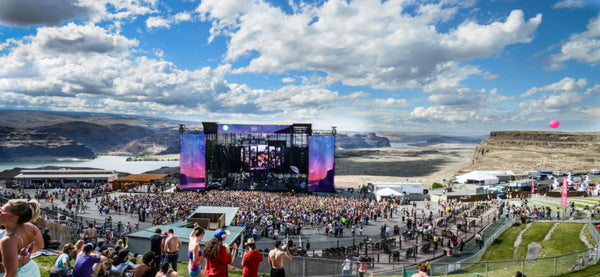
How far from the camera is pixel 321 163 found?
151 ft

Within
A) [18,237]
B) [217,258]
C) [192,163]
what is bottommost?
[192,163]

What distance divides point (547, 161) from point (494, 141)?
24.7 metres

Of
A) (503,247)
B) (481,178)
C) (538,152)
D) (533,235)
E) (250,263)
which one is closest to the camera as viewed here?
(250,263)

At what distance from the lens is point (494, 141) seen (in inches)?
3903

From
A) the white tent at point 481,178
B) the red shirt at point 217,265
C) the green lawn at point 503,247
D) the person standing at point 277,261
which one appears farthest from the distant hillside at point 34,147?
the person standing at point 277,261

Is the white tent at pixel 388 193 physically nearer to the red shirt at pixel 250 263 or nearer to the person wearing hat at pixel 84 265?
the red shirt at pixel 250 263

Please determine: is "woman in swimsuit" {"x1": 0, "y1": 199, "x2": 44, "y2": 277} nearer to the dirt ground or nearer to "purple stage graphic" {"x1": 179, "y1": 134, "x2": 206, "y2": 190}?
"purple stage graphic" {"x1": 179, "y1": 134, "x2": 206, "y2": 190}

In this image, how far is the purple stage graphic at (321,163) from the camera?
151 feet

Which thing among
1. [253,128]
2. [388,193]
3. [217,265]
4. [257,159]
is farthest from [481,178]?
[217,265]

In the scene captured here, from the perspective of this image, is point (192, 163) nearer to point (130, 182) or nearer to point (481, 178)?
point (130, 182)

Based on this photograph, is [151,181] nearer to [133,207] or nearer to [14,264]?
[133,207]

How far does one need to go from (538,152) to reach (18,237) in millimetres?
99679

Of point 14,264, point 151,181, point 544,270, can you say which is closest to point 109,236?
point 14,264

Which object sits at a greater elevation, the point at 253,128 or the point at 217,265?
the point at 253,128
